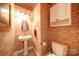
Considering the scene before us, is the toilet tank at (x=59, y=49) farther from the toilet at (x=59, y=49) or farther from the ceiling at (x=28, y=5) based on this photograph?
the ceiling at (x=28, y=5)

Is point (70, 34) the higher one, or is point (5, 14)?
point (5, 14)

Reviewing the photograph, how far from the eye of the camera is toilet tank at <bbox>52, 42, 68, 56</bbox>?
2.14 metres

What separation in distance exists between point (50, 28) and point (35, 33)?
0.24m

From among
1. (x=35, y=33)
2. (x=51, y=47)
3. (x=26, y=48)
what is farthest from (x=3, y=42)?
(x=51, y=47)

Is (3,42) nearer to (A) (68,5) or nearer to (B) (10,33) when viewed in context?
(B) (10,33)

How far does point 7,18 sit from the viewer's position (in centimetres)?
218

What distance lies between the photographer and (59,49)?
7.04ft

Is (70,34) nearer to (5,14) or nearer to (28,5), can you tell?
(28,5)

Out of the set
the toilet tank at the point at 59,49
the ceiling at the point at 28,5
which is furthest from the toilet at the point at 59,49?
the ceiling at the point at 28,5

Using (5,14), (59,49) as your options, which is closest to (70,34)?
(59,49)

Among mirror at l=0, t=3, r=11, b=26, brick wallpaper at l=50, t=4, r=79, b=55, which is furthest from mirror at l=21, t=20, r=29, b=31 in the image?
brick wallpaper at l=50, t=4, r=79, b=55

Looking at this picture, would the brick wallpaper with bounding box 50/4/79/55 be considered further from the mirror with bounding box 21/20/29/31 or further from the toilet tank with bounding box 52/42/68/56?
the mirror with bounding box 21/20/29/31

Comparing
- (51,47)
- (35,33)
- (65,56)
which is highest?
(35,33)

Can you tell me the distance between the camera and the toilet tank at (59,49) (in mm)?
2137
